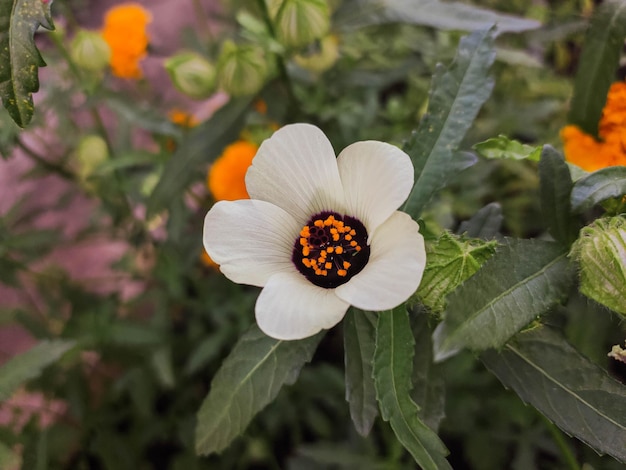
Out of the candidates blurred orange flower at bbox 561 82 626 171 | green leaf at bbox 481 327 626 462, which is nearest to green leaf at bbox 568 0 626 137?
blurred orange flower at bbox 561 82 626 171

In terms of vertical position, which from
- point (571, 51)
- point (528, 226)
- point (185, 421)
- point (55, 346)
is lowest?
point (185, 421)

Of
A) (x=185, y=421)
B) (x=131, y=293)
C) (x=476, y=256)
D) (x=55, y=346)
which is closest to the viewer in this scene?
(x=476, y=256)

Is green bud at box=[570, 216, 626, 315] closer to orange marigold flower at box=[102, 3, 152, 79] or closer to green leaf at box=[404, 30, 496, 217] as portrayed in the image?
green leaf at box=[404, 30, 496, 217]

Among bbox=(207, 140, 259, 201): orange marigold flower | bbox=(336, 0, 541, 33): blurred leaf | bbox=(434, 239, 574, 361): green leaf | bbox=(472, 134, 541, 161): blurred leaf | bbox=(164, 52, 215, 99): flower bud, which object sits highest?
bbox=(336, 0, 541, 33): blurred leaf

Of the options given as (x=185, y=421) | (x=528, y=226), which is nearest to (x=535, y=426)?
(x=528, y=226)

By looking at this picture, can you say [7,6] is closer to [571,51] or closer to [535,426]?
[535,426]

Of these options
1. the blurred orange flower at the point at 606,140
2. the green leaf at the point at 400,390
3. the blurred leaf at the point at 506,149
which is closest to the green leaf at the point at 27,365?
the green leaf at the point at 400,390
